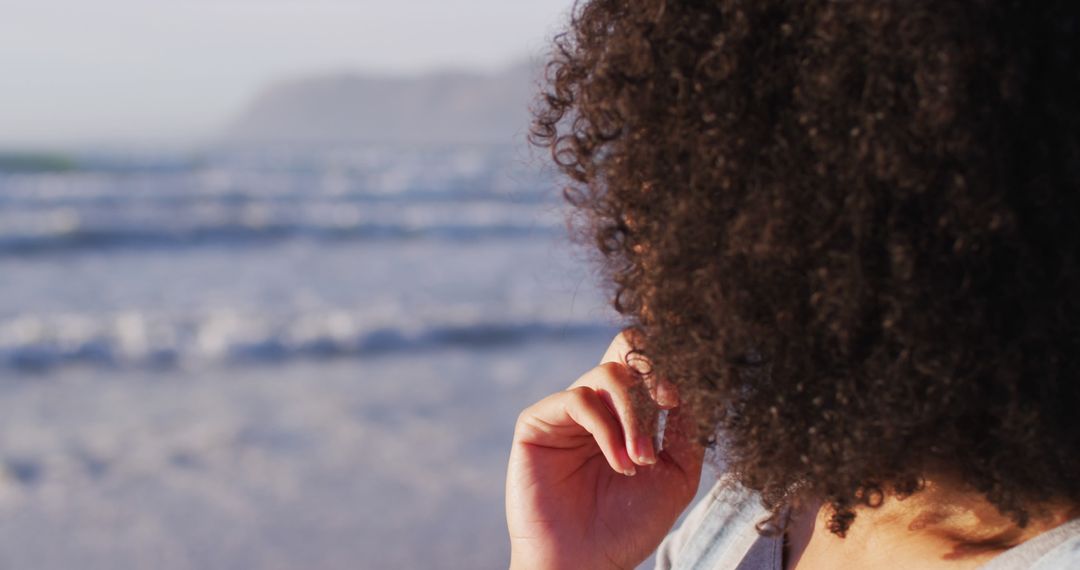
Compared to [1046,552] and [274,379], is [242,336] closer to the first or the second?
[274,379]

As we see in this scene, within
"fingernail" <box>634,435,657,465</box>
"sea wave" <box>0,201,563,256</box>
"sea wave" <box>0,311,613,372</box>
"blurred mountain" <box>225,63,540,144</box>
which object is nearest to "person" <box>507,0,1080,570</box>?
"fingernail" <box>634,435,657,465</box>

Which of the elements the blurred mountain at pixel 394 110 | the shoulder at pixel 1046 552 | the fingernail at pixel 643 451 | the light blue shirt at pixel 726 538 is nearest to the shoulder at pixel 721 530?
the light blue shirt at pixel 726 538

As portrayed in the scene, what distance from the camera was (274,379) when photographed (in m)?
6.44

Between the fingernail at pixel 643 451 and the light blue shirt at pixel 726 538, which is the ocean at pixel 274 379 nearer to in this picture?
the fingernail at pixel 643 451

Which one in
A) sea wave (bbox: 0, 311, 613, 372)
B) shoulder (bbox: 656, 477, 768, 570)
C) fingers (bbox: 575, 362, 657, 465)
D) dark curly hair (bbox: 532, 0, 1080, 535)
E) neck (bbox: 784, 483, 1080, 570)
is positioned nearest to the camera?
dark curly hair (bbox: 532, 0, 1080, 535)

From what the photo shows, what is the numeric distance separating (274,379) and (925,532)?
5569mm

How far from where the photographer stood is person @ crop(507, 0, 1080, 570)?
92 cm

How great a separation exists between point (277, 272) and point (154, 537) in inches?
232

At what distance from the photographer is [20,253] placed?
35.8 feet

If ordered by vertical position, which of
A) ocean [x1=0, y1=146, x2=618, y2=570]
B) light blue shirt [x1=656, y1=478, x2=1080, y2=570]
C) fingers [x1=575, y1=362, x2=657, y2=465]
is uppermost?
fingers [x1=575, y1=362, x2=657, y2=465]

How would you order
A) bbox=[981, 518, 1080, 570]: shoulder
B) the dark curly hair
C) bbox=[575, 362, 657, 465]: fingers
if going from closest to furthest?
1. the dark curly hair
2. bbox=[981, 518, 1080, 570]: shoulder
3. bbox=[575, 362, 657, 465]: fingers

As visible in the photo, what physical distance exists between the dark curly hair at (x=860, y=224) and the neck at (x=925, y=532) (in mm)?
70

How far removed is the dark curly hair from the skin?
0.11 metres

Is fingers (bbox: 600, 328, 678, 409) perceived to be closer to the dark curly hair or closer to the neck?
the dark curly hair
